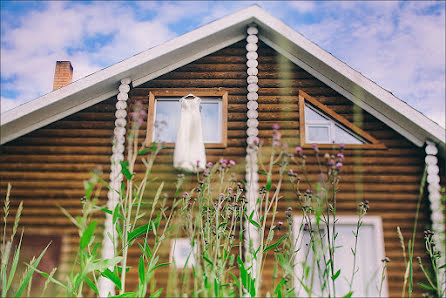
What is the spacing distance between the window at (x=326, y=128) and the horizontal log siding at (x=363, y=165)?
0.12m

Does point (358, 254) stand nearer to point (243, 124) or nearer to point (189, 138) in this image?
point (243, 124)

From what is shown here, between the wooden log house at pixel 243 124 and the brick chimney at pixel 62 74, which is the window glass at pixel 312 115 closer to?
the wooden log house at pixel 243 124

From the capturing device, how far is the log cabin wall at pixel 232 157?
21.9 feet

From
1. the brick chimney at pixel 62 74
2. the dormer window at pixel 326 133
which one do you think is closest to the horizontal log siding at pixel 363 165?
the dormer window at pixel 326 133

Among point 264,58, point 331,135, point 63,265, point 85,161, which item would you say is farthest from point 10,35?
point 331,135

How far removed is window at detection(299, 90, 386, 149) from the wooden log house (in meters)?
0.02

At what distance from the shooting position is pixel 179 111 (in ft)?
24.1

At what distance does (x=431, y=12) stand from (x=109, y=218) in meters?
Result: 8.84

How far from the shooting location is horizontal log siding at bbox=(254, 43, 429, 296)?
21.5 feet

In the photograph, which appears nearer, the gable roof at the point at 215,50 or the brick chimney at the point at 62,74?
the gable roof at the point at 215,50

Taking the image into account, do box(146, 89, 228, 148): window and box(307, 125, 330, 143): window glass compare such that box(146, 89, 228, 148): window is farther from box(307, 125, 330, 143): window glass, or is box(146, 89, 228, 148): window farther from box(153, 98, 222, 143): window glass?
box(307, 125, 330, 143): window glass

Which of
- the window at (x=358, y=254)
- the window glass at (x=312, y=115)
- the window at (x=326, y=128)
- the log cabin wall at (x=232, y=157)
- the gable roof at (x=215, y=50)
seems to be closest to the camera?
the window at (x=358, y=254)

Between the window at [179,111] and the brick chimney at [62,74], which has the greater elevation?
the brick chimney at [62,74]

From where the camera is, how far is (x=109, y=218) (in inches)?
265
